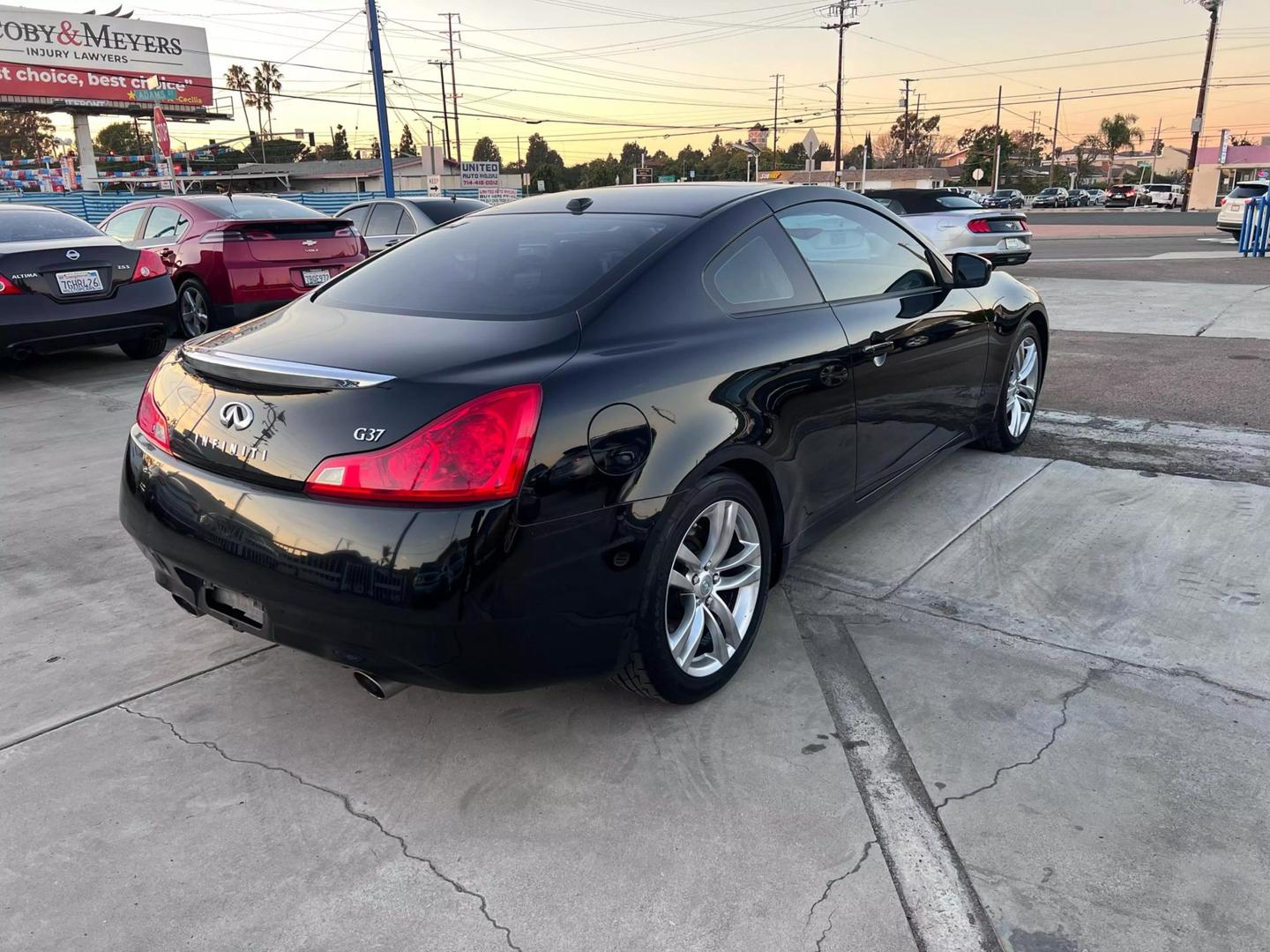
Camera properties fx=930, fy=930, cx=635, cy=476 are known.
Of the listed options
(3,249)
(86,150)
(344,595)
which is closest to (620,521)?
(344,595)

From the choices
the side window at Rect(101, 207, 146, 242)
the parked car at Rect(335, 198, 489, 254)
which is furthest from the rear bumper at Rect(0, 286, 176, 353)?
the parked car at Rect(335, 198, 489, 254)

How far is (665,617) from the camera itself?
2.58 meters

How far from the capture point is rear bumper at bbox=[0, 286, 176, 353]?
272 inches

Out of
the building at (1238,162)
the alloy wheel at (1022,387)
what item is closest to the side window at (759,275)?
the alloy wheel at (1022,387)

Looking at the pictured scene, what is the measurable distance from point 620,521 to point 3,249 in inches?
267

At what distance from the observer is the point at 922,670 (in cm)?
300

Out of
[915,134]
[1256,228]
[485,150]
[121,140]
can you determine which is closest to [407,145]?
[485,150]

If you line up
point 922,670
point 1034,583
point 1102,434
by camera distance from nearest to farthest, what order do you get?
point 922,670 → point 1034,583 → point 1102,434

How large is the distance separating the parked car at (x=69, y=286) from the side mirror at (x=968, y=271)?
21.2ft

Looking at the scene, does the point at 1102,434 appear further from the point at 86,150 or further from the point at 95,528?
the point at 86,150

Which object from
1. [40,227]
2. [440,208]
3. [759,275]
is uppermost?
[440,208]

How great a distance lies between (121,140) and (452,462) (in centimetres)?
10761

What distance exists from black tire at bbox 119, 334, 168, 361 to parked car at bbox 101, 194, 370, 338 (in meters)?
0.51

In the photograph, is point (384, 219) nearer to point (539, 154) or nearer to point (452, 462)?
point (452, 462)
